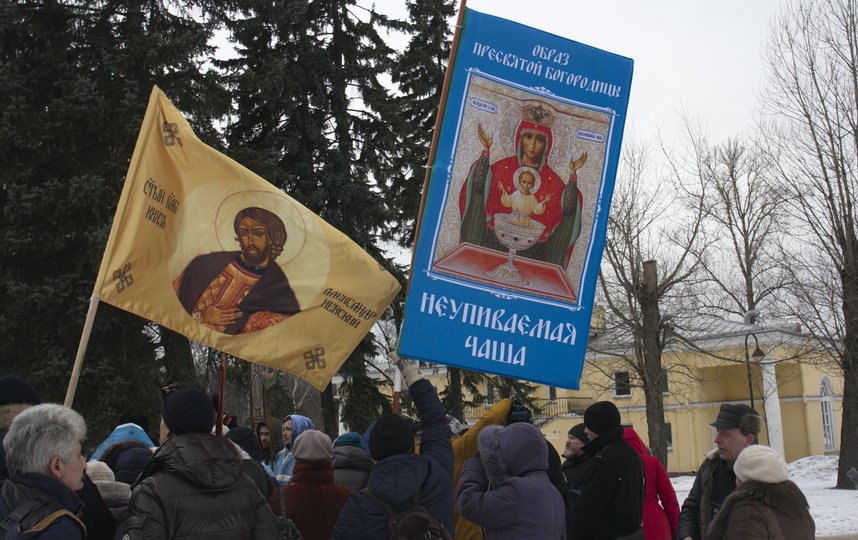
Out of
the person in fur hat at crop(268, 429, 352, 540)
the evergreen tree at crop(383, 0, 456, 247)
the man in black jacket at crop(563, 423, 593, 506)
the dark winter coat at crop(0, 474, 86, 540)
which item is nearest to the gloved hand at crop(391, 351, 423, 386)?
the person in fur hat at crop(268, 429, 352, 540)

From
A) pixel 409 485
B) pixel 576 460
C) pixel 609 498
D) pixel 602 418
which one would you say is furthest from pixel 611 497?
pixel 409 485

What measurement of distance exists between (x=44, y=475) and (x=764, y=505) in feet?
12.0

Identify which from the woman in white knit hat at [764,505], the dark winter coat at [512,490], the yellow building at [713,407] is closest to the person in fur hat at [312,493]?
the dark winter coat at [512,490]

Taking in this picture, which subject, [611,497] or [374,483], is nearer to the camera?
[374,483]

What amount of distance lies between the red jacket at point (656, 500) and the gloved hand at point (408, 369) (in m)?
2.49

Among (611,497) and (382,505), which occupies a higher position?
(611,497)

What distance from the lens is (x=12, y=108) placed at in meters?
13.9

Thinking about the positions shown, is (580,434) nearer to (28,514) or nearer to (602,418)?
(602,418)

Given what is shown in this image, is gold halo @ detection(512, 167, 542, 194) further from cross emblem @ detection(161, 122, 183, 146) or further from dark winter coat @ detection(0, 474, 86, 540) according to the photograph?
dark winter coat @ detection(0, 474, 86, 540)

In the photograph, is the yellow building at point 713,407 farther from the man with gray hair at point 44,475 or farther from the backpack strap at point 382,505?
the man with gray hair at point 44,475

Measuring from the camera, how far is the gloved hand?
5.47 m

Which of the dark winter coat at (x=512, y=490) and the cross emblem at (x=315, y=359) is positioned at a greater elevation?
the cross emblem at (x=315, y=359)

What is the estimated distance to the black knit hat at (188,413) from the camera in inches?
162

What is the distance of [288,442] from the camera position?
25.5 feet
